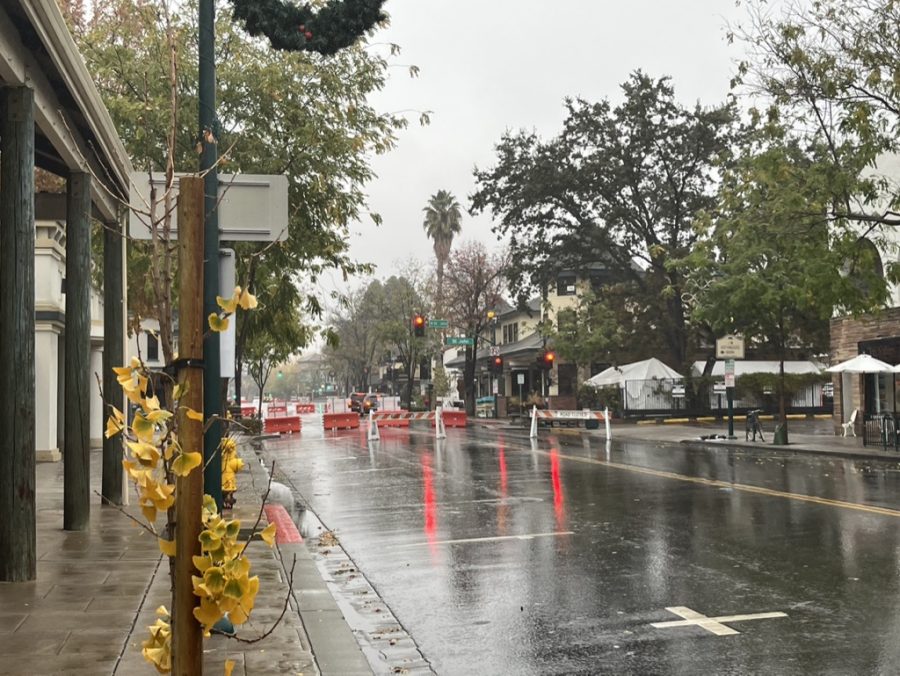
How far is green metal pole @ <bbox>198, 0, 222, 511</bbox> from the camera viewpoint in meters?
6.17

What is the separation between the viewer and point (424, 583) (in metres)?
8.87

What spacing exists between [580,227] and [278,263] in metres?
28.4

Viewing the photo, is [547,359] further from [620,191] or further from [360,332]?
[360,332]

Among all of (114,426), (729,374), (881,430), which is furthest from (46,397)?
(881,430)

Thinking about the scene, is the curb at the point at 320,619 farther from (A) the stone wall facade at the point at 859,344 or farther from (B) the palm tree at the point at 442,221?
(B) the palm tree at the point at 442,221

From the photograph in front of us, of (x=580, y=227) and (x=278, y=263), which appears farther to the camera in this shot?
(x=580, y=227)

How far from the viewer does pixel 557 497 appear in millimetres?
15234

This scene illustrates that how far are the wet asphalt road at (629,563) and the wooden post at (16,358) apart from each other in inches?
120

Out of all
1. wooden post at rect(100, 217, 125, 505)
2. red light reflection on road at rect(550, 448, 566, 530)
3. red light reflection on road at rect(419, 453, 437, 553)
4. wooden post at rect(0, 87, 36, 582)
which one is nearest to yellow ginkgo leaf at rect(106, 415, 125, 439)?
wooden post at rect(0, 87, 36, 582)

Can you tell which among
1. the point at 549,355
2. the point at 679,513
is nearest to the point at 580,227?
the point at 549,355

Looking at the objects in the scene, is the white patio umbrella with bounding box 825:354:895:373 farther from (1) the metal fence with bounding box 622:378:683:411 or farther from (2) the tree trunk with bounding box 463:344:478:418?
(2) the tree trunk with bounding box 463:344:478:418

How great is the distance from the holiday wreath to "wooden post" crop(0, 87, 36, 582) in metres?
2.54

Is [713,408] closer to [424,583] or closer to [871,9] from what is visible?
[871,9]

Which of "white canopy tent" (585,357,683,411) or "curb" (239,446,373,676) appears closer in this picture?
"curb" (239,446,373,676)
